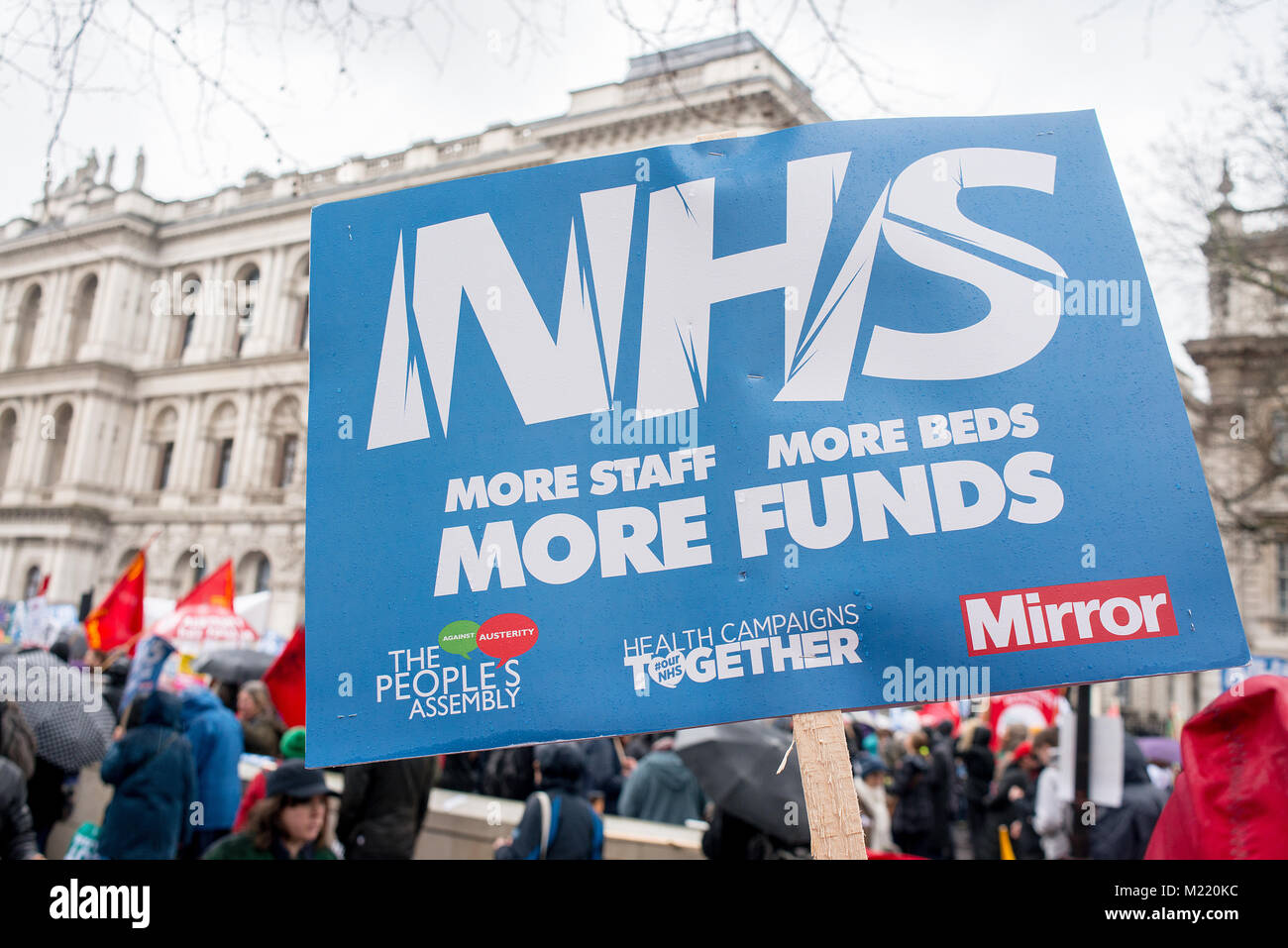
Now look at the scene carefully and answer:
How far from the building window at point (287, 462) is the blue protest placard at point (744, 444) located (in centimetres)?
3750

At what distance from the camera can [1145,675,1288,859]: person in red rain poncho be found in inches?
54.3

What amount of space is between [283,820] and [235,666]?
6781mm

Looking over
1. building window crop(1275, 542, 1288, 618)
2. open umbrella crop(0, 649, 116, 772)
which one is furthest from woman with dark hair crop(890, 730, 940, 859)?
building window crop(1275, 542, 1288, 618)

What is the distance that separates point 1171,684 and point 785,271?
32.4m

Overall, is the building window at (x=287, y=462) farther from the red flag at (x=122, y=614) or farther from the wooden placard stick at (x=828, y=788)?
the wooden placard stick at (x=828, y=788)

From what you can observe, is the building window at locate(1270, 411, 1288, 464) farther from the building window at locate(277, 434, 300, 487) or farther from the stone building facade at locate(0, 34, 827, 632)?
the building window at locate(277, 434, 300, 487)

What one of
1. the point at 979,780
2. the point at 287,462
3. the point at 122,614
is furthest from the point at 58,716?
the point at 287,462

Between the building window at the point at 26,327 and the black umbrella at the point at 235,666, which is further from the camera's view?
the building window at the point at 26,327

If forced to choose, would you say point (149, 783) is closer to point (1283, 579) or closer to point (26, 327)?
point (1283, 579)

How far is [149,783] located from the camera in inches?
161

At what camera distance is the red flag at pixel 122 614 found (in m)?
9.69

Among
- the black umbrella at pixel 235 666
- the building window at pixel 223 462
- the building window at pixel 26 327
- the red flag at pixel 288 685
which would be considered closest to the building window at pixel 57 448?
the building window at pixel 26 327
